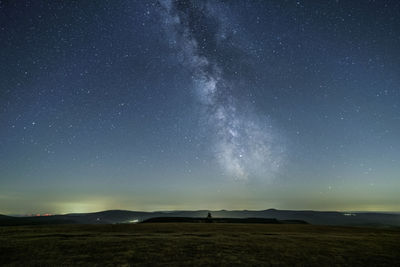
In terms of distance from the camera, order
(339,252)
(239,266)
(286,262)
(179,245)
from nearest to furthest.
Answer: (239,266)
(286,262)
(339,252)
(179,245)

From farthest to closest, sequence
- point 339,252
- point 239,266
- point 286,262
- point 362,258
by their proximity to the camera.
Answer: point 339,252 → point 362,258 → point 286,262 → point 239,266

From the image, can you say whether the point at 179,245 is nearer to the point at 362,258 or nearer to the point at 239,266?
the point at 239,266

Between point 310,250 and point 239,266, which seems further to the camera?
point 310,250

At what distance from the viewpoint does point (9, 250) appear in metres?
9.34

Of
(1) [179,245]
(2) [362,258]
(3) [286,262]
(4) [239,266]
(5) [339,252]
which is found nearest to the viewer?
(4) [239,266]

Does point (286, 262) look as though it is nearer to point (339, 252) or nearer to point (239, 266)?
point (239, 266)

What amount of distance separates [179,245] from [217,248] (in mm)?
1764

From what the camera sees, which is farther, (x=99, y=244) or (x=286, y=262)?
(x=99, y=244)

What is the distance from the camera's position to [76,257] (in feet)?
27.7

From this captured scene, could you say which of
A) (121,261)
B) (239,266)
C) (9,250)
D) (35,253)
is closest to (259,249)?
(239,266)

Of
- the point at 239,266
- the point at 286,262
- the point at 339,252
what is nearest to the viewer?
the point at 239,266

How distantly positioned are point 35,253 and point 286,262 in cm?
963

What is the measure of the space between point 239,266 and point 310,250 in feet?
14.0

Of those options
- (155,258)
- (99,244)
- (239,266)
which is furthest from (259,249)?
(99,244)
